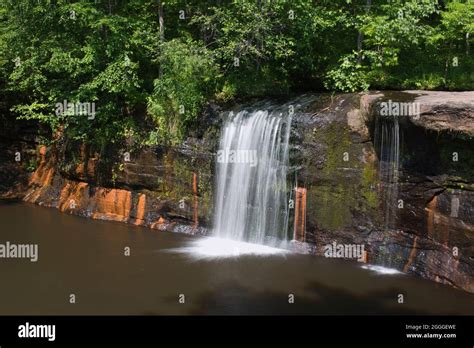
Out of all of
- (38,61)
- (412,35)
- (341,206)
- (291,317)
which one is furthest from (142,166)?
(412,35)

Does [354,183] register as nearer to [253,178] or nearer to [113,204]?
[253,178]

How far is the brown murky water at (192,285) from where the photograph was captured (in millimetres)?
8508

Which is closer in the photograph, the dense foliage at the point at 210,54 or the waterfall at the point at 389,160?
the waterfall at the point at 389,160

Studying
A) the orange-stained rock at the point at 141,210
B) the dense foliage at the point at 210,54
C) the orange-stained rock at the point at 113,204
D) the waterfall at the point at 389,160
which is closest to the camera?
the waterfall at the point at 389,160

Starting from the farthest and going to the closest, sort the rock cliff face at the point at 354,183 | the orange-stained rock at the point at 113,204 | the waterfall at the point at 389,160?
1. the orange-stained rock at the point at 113,204
2. the waterfall at the point at 389,160
3. the rock cliff face at the point at 354,183

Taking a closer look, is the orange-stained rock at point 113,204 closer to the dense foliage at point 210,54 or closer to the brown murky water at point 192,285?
the dense foliage at point 210,54

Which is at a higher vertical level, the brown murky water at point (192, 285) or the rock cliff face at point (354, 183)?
the rock cliff face at point (354, 183)

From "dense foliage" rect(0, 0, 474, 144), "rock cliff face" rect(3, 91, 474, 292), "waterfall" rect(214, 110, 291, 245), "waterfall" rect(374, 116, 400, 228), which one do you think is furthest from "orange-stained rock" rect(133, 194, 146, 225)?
"waterfall" rect(374, 116, 400, 228)

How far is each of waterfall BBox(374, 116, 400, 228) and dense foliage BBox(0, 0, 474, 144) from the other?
2799mm

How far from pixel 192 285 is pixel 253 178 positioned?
369 centimetres

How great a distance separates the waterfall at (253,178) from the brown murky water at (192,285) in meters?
1.17

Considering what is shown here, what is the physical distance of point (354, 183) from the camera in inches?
420

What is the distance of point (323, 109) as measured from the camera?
11.4 meters

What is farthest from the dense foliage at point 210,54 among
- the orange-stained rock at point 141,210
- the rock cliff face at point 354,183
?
the orange-stained rock at point 141,210
